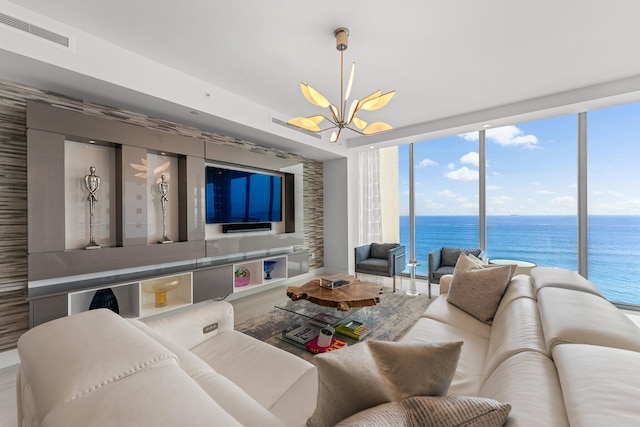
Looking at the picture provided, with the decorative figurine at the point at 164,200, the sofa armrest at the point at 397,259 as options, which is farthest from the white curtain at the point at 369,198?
the decorative figurine at the point at 164,200

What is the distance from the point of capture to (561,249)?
4113 millimetres

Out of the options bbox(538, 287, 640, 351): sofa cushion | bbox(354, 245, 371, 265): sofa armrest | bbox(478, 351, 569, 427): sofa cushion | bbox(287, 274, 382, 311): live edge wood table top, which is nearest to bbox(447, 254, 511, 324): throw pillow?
bbox(538, 287, 640, 351): sofa cushion

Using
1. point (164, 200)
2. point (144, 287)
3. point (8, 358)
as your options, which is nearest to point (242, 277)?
point (144, 287)

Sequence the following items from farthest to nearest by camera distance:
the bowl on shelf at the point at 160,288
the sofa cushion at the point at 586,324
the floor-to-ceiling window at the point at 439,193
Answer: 1. the floor-to-ceiling window at the point at 439,193
2. the bowl on shelf at the point at 160,288
3. the sofa cushion at the point at 586,324

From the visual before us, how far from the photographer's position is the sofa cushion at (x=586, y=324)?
3.36 ft

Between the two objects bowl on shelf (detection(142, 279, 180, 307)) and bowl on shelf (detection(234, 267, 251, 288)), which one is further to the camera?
bowl on shelf (detection(234, 267, 251, 288))

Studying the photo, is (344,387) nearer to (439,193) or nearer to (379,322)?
(379,322)

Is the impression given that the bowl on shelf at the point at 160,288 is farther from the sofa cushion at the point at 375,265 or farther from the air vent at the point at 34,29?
the sofa cushion at the point at 375,265

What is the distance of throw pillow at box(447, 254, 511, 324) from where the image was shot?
199 centimetres

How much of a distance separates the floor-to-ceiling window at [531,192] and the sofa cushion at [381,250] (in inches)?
63.6

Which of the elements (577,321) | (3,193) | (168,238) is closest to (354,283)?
(577,321)

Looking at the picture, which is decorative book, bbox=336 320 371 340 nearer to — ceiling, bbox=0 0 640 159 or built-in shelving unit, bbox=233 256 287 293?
built-in shelving unit, bbox=233 256 287 293

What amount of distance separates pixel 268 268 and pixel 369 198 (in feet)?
8.15

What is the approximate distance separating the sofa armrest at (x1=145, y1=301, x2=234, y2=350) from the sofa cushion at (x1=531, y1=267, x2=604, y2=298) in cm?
213
